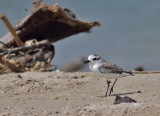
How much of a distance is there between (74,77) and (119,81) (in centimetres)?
121

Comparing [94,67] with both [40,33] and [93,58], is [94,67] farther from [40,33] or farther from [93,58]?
[40,33]

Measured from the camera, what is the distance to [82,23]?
12.1 meters

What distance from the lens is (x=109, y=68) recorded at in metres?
5.52

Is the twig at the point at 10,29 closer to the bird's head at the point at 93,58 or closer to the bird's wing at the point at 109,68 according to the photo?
the bird's head at the point at 93,58

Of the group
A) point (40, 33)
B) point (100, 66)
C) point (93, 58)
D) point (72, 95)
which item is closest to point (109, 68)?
point (100, 66)

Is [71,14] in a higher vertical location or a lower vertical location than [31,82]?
higher

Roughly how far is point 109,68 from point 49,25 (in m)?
7.02

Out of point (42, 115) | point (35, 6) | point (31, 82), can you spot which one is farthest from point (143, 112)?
point (35, 6)

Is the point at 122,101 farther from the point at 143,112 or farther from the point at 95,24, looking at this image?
the point at 95,24

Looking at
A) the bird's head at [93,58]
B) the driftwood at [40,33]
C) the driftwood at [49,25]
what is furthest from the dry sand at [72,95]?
the driftwood at [49,25]

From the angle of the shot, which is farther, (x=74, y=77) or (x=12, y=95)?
(x=74, y=77)

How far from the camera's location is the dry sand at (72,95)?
13.6 feet

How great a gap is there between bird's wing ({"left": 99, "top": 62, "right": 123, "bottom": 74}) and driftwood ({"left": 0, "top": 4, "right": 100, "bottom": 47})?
570 centimetres

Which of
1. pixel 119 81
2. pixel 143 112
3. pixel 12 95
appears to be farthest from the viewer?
pixel 119 81
